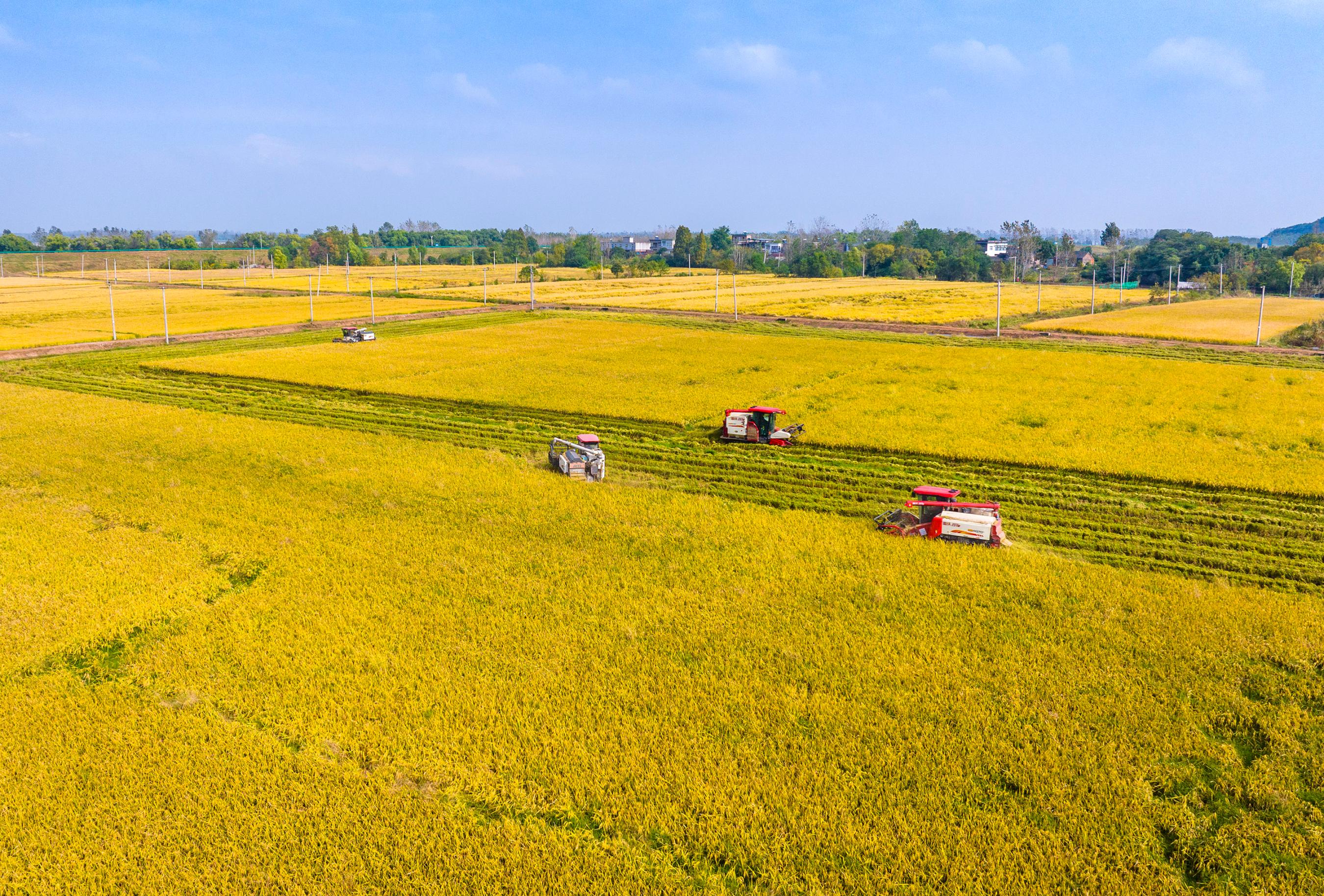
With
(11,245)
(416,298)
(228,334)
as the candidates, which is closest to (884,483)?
(228,334)

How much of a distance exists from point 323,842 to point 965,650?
393 inches

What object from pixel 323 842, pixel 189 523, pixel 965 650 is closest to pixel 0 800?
pixel 323 842

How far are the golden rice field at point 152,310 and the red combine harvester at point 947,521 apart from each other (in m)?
55.1

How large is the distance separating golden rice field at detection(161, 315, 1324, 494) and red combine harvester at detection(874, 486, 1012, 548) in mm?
7355

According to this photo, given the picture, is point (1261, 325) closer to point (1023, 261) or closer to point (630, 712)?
point (630, 712)

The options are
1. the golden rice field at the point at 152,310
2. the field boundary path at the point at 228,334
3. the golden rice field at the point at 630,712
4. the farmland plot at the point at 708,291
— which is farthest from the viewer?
the farmland plot at the point at 708,291

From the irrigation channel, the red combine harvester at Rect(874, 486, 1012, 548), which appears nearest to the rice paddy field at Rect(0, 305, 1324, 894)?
the irrigation channel

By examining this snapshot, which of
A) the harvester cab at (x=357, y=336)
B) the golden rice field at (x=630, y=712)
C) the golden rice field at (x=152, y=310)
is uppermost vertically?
the golden rice field at (x=152, y=310)

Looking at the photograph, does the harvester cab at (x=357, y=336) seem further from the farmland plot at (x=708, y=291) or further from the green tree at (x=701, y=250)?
the green tree at (x=701, y=250)

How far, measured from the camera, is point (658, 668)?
14055mm

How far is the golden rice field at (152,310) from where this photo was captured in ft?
211

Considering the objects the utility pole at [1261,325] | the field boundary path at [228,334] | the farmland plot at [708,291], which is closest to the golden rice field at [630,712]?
the field boundary path at [228,334]

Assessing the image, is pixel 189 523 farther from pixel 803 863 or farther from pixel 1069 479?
pixel 1069 479

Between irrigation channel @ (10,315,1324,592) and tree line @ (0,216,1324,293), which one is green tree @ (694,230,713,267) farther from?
irrigation channel @ (10,315,1324,592)
